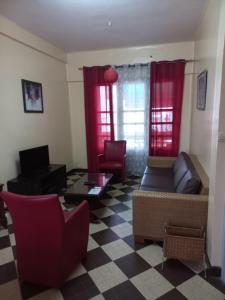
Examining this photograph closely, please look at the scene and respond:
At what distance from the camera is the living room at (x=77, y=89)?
181 cm

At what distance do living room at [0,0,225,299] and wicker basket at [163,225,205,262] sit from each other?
0.09 m

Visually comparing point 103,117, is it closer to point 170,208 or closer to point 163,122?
point 163,122

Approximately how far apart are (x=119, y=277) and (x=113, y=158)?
2.77m

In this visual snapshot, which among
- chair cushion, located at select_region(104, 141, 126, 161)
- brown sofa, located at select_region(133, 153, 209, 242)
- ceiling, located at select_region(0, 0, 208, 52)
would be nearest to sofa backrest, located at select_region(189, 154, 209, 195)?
brown sofa, located at select_region(133, 153, 209, 242)

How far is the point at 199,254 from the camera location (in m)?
1.86

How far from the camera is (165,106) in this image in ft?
14.0

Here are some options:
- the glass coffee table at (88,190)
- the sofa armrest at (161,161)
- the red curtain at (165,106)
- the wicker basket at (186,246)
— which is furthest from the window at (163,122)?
the wicker basket at (186,246)

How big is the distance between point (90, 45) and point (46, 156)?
231cm

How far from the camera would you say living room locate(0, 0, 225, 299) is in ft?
5.95

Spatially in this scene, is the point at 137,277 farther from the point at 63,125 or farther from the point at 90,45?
the point at 90,45

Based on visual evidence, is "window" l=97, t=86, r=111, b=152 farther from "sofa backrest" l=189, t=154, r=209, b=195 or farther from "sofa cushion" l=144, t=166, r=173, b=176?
"sofa backrest" l=189, t=154, r=209, b=195

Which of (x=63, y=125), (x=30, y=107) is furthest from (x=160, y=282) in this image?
(x=63, y=125)

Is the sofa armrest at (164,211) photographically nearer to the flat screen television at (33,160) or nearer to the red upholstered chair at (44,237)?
the red upholstered chair at (44,237)

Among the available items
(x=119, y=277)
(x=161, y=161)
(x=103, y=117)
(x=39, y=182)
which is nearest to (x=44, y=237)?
(x=119, y=277)
